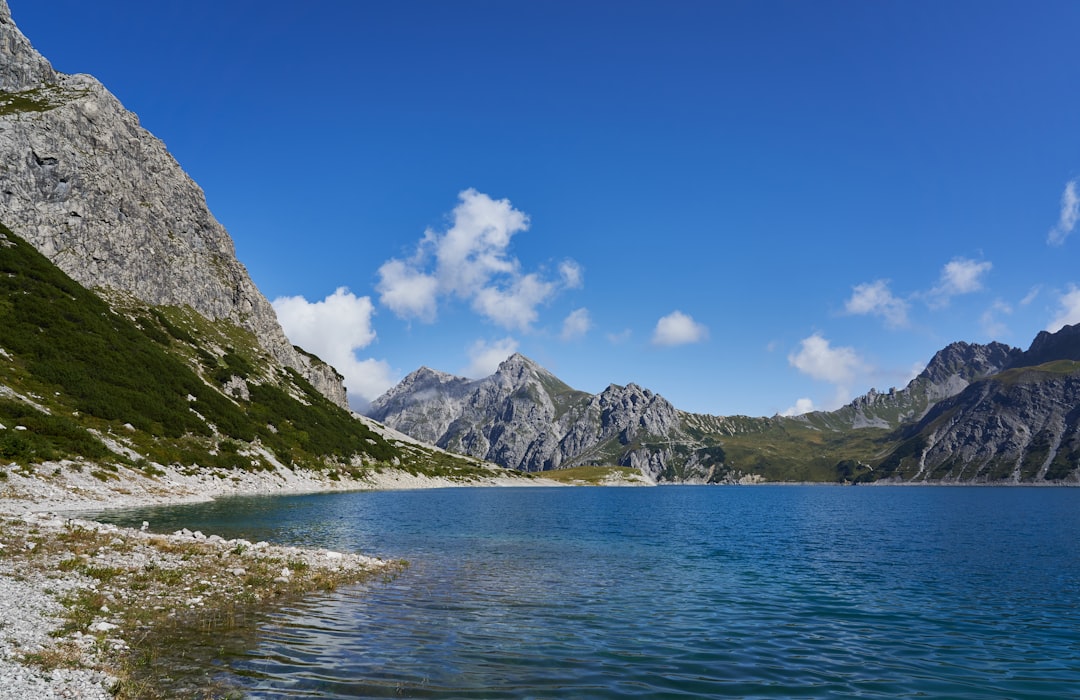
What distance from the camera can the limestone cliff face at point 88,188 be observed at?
146m

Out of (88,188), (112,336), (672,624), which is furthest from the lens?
(88,188)

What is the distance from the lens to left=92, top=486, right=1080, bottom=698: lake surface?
16.5 metres

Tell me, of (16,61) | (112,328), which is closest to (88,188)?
(16,61)

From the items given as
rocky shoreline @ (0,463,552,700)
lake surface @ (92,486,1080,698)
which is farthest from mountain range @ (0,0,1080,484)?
lake surface @ (92,486,1080,698)

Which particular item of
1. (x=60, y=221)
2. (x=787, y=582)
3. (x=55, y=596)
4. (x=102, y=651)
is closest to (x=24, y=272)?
(x=60, y=221)

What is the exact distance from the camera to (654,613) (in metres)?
25.8

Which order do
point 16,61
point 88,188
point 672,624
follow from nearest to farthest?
point 672,624 → point 88,188 → point 16,61

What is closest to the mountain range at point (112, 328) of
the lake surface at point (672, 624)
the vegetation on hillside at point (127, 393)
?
the vegetation on hillside at point (127, 393)

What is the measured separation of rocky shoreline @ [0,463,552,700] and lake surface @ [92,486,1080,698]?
282 cm

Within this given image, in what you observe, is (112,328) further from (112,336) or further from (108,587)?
(108,587)

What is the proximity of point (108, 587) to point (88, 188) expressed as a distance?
184803mm

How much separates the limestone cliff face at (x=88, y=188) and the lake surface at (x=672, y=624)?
140888mm

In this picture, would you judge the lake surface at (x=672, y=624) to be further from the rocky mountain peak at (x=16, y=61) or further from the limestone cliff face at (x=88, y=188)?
the rocky mountain peak at (x=16, y=61)

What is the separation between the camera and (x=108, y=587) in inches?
889
